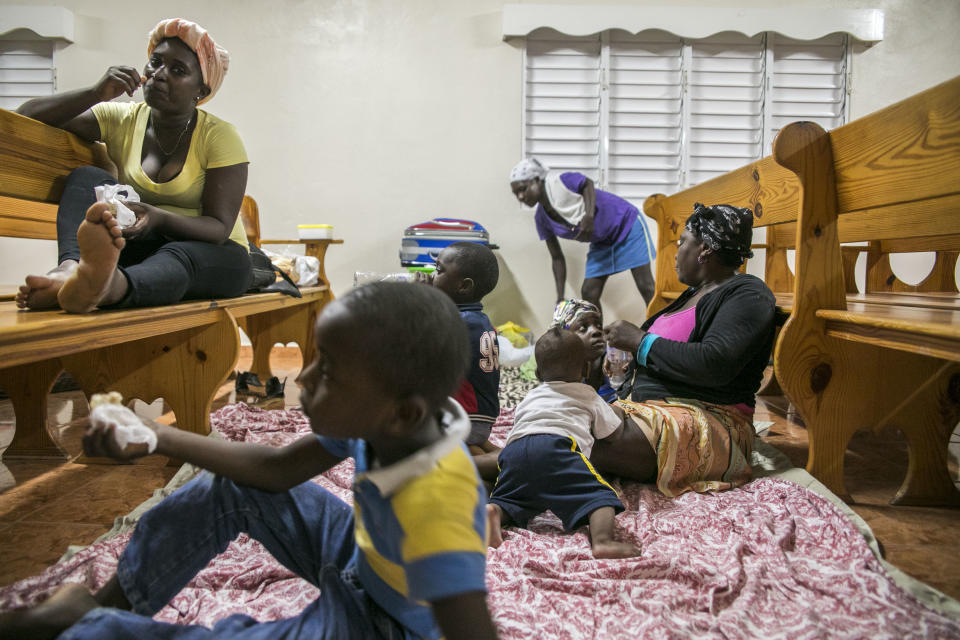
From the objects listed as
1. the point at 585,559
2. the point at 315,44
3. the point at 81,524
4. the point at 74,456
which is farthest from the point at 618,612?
the point at 315,44

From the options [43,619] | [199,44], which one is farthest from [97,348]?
[43,619]

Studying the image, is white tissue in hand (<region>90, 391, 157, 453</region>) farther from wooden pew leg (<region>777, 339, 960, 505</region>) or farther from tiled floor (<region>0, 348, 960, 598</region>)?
wooden pew leg (<region>777, 339, 960, 505</region>)

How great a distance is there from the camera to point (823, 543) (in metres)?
1.22

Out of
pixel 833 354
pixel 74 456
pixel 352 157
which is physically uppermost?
pixel 352 157

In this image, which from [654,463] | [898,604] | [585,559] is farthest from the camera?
[654,463]

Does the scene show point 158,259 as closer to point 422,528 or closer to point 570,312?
point 570,312

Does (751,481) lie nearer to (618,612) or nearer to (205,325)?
(618,612)

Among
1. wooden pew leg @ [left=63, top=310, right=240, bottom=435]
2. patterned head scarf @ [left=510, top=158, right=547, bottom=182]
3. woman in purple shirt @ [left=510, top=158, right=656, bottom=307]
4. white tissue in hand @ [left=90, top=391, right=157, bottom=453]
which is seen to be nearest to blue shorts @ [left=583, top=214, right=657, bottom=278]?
woman in purple shirt @ [left=510, top=158, right=656, bottom=307]

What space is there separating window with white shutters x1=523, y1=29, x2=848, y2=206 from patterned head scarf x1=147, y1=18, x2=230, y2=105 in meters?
2.79

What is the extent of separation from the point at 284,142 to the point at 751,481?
151 inches

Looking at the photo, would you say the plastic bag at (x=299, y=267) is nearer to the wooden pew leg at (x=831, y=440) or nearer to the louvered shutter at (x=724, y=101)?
the wooden pew leg at (x=831, y=440)

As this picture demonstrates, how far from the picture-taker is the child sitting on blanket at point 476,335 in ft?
5.54

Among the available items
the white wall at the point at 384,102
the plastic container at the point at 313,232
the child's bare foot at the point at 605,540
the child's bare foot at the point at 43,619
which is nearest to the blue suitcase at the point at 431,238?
the white wall at the point at 384,102

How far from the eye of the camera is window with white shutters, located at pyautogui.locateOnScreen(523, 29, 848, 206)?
4270 millimetres
